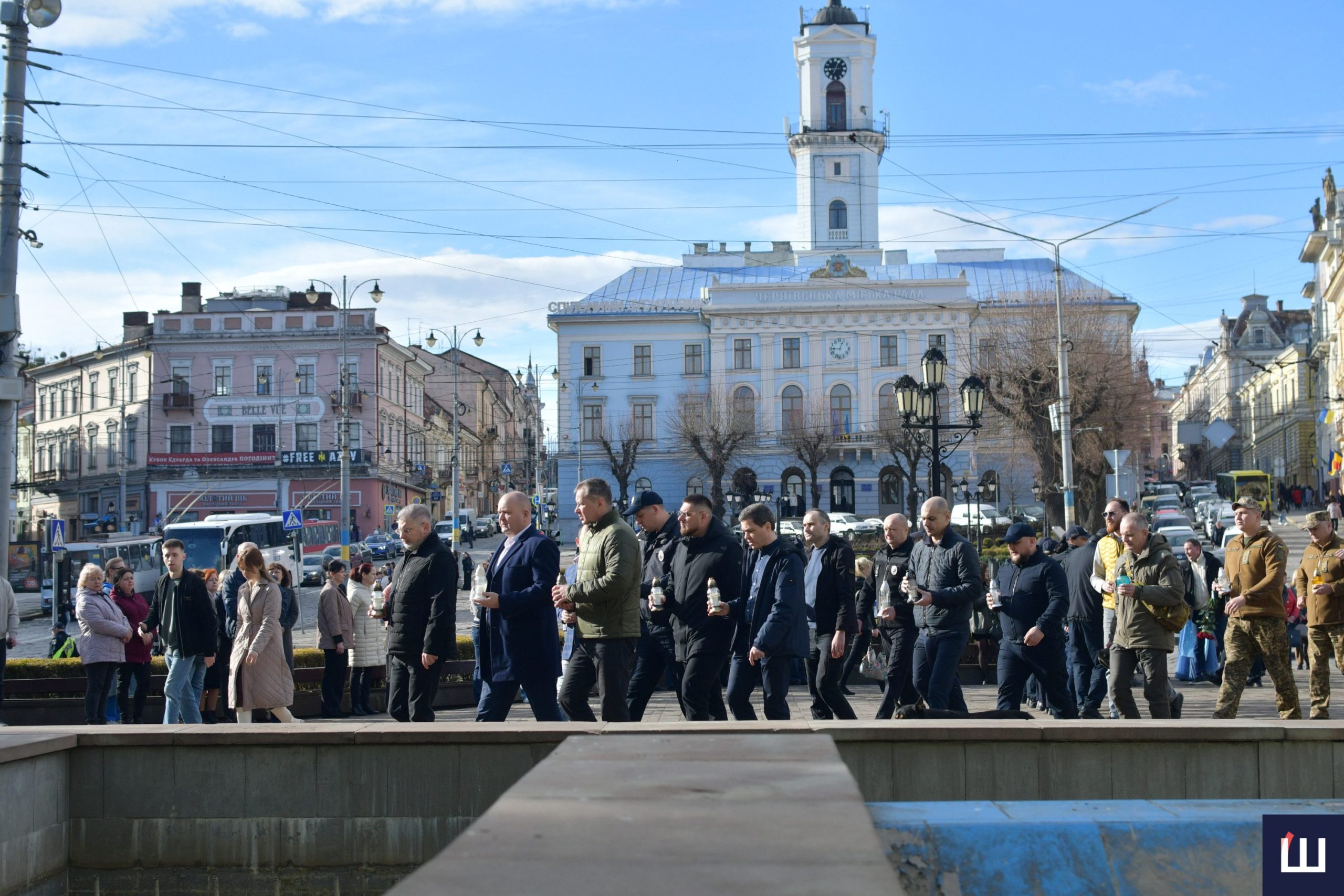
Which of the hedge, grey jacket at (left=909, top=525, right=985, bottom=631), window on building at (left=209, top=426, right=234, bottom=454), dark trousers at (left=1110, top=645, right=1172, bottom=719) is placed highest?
window on building at (left=209, top=426, right=234, bottom=454)

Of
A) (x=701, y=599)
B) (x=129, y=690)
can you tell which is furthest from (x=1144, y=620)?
(x=129, y=690)

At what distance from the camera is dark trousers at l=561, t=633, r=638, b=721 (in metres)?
8.62

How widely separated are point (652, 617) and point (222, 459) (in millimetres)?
62047

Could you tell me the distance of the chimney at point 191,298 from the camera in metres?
71.1

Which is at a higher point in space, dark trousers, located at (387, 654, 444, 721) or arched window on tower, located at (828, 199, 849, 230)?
arched window on tower, located at (828, 199, 849, 230)

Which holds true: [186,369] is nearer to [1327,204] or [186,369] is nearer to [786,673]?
[1327,204]

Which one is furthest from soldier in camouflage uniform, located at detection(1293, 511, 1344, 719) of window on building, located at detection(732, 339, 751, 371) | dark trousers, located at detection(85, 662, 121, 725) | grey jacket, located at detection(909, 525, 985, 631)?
window on building, located at detection(732, 339, 751, 371)

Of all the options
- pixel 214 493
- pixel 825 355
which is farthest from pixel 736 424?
pixel 214 493

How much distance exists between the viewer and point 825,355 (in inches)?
2950

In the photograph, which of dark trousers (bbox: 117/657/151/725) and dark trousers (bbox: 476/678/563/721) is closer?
dark trousers (bbox: 476/678/563/721)

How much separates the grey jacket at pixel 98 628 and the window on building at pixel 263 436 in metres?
57.3

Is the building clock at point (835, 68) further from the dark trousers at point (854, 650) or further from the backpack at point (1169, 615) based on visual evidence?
the backpack at point (1169, 615)

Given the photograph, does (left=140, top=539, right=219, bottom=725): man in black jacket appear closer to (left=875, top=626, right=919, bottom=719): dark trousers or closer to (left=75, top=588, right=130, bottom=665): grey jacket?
(left=75, top=588, right=130, bottom=665): grey jacket

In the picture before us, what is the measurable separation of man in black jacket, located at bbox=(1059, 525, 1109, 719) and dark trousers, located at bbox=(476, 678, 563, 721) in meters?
5.36
